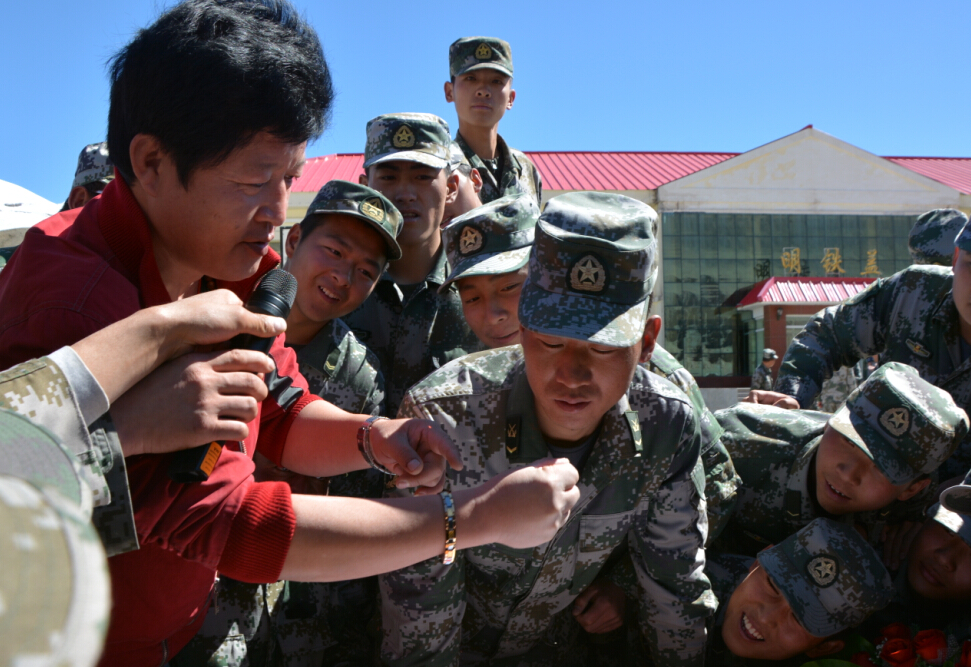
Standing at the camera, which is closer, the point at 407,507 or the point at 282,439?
the point at 407,507

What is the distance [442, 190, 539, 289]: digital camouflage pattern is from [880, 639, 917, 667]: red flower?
215 cm

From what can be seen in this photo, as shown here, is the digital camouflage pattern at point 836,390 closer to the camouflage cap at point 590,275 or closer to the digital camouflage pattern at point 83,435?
the camouflage cap at point 590,275

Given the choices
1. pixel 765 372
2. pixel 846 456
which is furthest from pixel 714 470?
pixel 765 372

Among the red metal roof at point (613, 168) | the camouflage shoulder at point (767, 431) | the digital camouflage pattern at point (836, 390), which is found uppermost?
the red metal roof at point (613, 168)

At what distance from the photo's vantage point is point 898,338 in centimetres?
448

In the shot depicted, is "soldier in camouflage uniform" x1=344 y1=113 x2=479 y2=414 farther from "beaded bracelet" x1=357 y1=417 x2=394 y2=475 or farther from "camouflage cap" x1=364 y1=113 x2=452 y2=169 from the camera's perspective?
"beaded bracelet" x1=357 y1=417 x2=394 y2=475

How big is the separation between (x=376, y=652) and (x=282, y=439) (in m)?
1.36

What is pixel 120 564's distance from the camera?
1.67 m

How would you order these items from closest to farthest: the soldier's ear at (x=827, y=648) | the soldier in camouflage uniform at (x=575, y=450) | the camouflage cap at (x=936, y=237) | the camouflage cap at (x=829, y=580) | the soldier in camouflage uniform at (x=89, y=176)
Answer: the soldier in camouflage uniform at (x=575, y=450) → the camouflage cap at (x=829, y=580) → the soldier's ear at (x=827, y=648) → the soldier in camouflage uniform at (x=89, y=176) → the camouflage cap at (x=936, y=237)

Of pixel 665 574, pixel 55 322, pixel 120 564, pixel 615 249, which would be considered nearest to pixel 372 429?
pixel 120 564

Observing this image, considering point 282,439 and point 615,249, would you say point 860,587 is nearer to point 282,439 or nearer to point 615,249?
point 615,249

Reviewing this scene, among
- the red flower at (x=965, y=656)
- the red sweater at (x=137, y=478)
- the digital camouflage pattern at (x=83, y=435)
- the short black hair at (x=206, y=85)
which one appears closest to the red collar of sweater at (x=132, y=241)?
the red sweater at (x=137, y=478)

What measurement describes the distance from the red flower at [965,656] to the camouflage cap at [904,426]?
745 millimetres

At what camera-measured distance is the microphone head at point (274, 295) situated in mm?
1668
